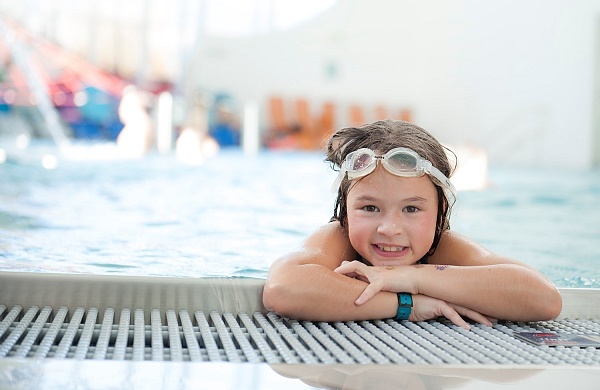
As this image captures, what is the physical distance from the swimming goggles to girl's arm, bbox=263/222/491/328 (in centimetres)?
26

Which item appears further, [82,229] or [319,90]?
[319,90]

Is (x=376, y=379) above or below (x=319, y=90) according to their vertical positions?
below

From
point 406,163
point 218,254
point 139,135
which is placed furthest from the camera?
point 139,135

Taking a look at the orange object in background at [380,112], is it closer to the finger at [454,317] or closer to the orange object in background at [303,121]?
the orange object in background at [303,121]

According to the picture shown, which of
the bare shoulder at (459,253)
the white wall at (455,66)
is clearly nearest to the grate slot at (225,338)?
the bare shoulder at (459,253)

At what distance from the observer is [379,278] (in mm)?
1676

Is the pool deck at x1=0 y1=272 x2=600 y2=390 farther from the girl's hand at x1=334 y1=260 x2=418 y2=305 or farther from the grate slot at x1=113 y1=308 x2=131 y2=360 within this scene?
the girl's hand at x1=334 y1=260 x2=418 y2=305

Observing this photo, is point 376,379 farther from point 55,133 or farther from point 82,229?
point 55,133

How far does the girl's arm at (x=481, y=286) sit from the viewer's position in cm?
166

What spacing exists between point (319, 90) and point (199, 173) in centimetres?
886

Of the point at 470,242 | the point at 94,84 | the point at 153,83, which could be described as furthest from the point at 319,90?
the point at 470,242

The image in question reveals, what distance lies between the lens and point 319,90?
16.8 metres

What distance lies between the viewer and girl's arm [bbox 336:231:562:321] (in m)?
1.66

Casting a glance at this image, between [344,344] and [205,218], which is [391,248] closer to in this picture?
[344,344]
